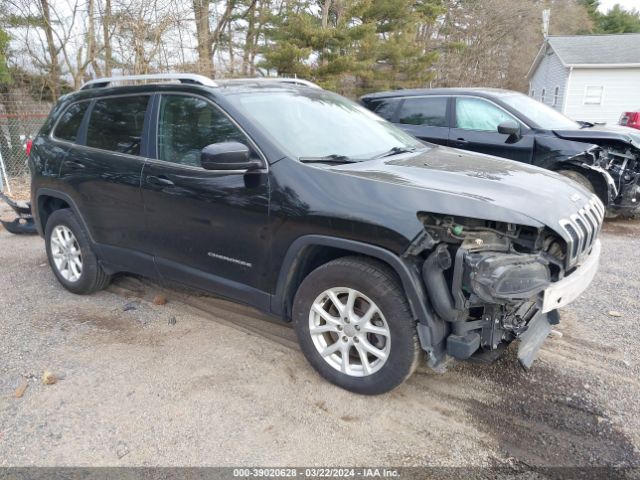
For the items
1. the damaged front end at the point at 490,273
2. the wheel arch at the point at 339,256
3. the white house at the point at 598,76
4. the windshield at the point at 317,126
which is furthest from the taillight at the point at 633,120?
the wheel arch at the point at 339,256

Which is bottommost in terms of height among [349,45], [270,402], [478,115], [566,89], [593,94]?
[270,402]

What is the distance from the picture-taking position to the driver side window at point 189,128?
3.48 m

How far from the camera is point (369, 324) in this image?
2.96 m

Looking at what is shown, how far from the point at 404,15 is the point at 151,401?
72.3 feet

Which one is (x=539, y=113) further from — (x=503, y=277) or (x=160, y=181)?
(x=160, y=181)

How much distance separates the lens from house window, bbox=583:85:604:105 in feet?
77.0

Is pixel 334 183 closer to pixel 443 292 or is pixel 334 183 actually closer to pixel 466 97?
pixel 443 292

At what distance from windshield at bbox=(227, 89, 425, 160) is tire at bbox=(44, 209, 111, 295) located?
213 centimetres

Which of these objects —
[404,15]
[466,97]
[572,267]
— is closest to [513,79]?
[404,15]

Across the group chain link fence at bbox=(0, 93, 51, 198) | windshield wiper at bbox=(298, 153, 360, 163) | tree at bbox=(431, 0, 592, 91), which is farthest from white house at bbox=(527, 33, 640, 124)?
windshield wiper at bbox=(298, 153, 360, 163)

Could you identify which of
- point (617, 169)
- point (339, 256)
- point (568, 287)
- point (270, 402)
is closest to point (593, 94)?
point (617, 169)

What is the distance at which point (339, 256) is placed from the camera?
315cm

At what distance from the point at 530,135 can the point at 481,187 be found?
15.4 ft

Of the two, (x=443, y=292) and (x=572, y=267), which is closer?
(x=443, y=292)
